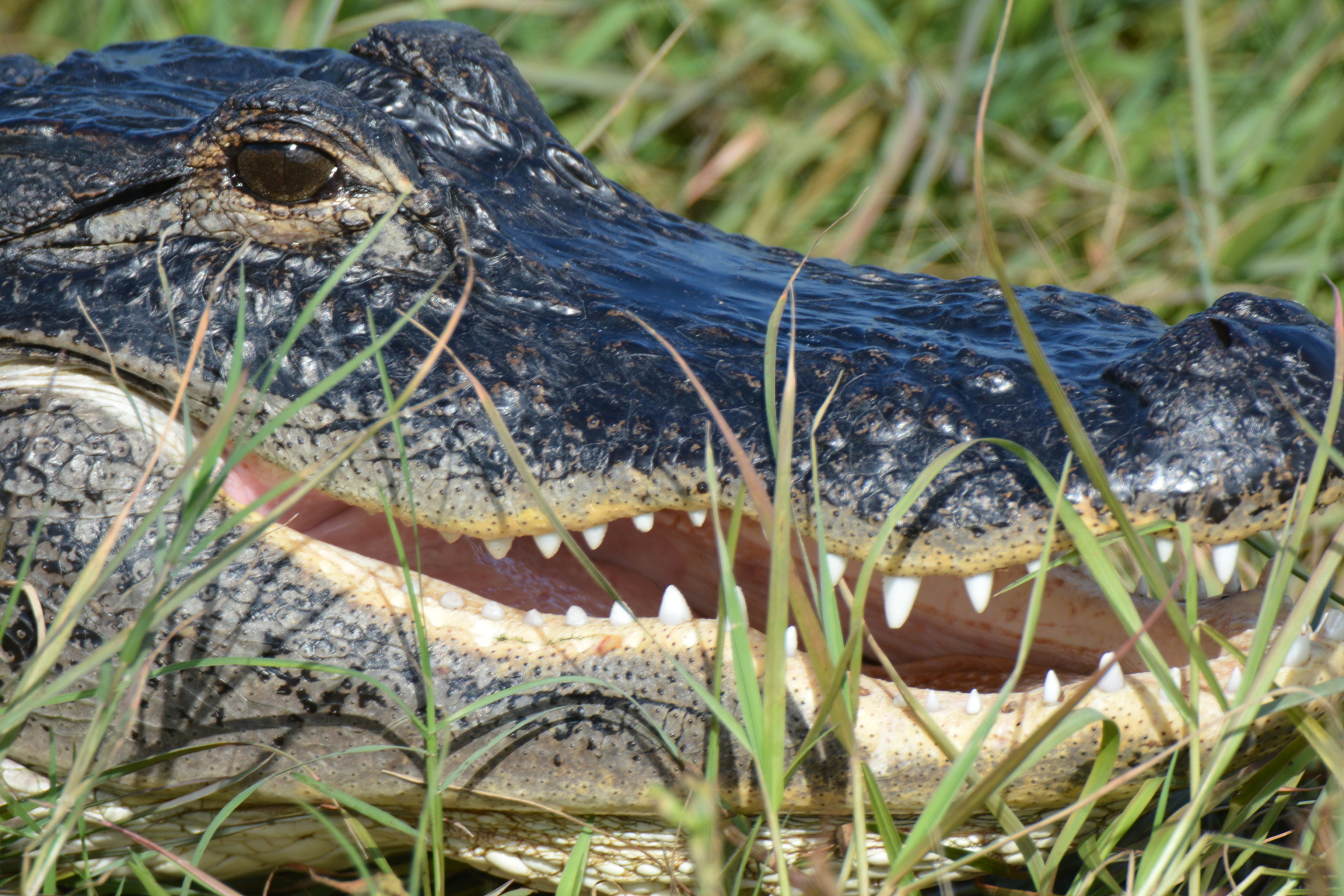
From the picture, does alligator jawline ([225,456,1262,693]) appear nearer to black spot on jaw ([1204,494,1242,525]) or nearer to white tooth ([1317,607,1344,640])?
white tooth ([1317,607,1344,640])

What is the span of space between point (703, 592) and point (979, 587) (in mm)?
594

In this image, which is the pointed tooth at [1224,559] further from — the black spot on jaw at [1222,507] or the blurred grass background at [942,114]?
the blurred grass background at [942,114]

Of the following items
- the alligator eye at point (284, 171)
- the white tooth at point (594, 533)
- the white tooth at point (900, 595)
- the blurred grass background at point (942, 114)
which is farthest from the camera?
the blurred grass background at point (942, 114)

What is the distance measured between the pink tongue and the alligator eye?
1.37 feet

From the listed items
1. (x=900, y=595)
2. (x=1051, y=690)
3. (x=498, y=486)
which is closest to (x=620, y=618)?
(x=498, y=486)

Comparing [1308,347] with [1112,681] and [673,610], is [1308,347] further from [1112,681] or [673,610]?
[673,610]

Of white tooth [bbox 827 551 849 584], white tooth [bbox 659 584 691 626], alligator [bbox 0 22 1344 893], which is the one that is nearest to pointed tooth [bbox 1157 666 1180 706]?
alligator [bbox 0 22 1344 893]

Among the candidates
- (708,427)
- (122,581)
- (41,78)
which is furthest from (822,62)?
(122,581)

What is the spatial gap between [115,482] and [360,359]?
49 centimetres

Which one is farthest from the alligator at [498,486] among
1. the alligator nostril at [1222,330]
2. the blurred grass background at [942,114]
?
the blurred grass background at [942,114]

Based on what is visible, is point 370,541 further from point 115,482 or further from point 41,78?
point 41,78

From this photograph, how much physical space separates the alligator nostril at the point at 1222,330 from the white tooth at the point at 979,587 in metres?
0.39

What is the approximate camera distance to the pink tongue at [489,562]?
1.73 metres

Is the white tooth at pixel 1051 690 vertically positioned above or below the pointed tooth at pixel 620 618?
below
